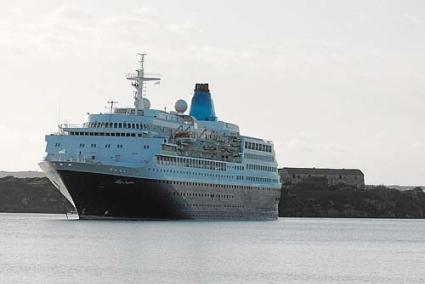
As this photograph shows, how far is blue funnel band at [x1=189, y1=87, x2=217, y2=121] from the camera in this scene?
146 m

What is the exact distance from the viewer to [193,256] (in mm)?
79938

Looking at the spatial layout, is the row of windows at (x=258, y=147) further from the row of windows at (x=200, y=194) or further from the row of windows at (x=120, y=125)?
the row of windows at (x=120, y=125)

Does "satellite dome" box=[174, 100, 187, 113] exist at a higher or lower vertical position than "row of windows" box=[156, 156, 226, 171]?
higher

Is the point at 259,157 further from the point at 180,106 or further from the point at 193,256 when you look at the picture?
the point at 193,256

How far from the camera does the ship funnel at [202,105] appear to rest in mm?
146250

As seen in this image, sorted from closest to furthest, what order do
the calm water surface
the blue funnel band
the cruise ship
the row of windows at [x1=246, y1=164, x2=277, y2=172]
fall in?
the calm water surface
the cruise ship
the row of windows at [x1=246, y1=164, x2=277, y2=172]
the blue funnel band

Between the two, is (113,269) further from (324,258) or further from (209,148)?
(209,148)

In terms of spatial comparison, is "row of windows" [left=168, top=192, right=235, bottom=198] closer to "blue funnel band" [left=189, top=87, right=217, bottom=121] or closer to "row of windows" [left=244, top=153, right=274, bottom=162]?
"row of windows" [left=244, top=153, right=274, bottom=162]

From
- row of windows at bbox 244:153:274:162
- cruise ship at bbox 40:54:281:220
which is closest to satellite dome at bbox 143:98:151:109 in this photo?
cruise ship at bbox 40:54:281:220

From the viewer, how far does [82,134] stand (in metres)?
121

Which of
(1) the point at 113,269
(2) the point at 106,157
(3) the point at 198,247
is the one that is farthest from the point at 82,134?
(1) the point at 113,269

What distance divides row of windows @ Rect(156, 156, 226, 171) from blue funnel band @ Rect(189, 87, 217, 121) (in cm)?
1196

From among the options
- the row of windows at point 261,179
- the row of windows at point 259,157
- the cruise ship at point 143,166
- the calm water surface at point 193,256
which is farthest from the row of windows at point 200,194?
the row of windows at point 259,157

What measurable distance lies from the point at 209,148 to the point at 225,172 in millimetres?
3731
